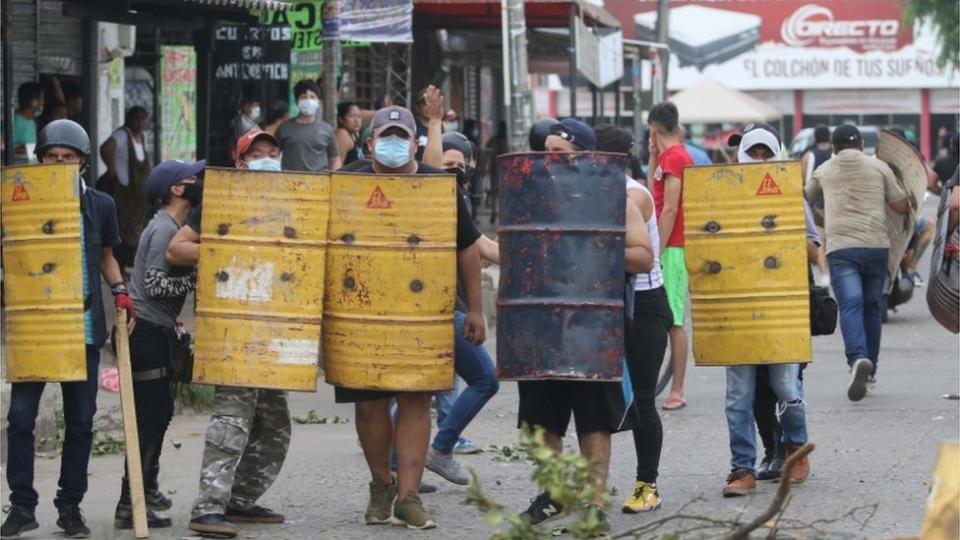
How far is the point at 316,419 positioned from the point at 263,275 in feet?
12.6

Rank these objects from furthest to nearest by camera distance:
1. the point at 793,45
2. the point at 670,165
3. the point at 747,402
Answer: the point at 793,45
the point at 670,165
the point at 747,402

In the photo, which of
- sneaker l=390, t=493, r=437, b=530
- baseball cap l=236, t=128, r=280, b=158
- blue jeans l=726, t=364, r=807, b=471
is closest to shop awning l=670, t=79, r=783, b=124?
blue jeans l=726, t=364, r=807, b=471

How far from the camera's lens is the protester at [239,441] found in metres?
7.34

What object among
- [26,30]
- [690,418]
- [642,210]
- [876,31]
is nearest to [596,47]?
[26,30]

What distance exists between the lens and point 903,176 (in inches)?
451

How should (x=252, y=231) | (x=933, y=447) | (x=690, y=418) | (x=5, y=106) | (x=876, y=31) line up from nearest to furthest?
1. (x=252, y=231)
2. (x=933, y=447)
3. (x=690, y=418)
4. (x=5, y=106)
5. (x=876, y=31)

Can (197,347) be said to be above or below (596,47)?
below

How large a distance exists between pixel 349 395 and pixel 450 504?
993 mm

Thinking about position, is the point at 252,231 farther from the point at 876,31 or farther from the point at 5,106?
the point at 876,31

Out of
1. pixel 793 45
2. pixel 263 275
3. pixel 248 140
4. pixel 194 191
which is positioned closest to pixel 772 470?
pixel 263 275

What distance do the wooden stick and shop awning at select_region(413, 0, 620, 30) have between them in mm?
12730

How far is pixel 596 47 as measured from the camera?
21953 millimetres

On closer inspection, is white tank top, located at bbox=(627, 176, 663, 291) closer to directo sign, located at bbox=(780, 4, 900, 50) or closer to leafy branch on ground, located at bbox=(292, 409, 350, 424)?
leafy branch on ground, located at bbox=(292, 409, 350, 424)

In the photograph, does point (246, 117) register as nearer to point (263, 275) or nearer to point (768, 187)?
point (768, 187)
